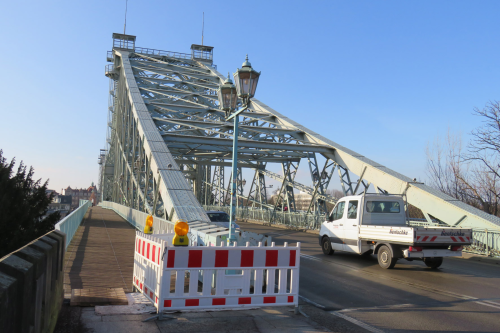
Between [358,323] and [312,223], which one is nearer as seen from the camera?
[358,323]

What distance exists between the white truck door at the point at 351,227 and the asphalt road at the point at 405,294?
1.54ft

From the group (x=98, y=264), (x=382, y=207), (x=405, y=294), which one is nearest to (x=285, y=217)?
(x=382, y=207)

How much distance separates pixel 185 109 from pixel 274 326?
2592 centimetres

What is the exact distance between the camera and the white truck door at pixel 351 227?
13.0m

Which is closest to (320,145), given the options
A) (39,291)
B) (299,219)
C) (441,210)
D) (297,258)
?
(299,219)

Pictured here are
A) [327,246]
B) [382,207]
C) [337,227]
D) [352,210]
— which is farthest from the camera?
[327,246]

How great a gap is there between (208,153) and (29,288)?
86.4 feet

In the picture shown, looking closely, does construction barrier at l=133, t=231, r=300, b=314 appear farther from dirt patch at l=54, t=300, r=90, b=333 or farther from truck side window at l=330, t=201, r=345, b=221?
truck side window at l=330, t=201, r=345, b=221

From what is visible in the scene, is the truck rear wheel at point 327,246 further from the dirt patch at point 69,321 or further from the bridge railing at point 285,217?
the bridge railing at point 285,217

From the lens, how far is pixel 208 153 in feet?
97.2

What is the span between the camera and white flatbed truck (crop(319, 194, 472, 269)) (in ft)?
36.6

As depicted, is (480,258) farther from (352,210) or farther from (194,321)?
(194,321)

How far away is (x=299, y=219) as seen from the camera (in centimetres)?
2708

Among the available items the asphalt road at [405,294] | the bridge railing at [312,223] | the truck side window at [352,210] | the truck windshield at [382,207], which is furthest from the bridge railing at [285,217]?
the asphalt road at [405,294]
